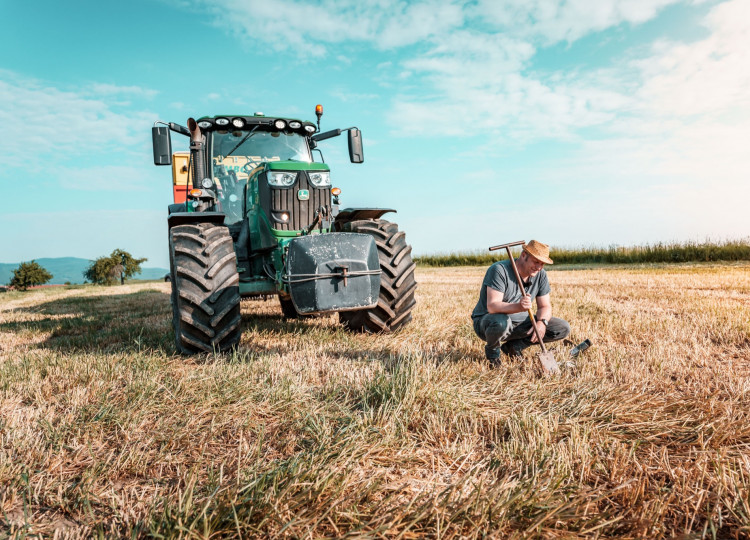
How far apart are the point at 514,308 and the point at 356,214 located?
2560 mm

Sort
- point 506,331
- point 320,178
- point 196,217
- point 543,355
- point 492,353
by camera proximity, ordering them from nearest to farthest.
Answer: point 543,355, point 506,331, point 492,353, point 196,217, point 320,178

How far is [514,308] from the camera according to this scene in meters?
3.51

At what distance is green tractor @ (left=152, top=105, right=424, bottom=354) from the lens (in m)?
3.95

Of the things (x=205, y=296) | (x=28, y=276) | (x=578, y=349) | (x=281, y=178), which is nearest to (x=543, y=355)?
(x=578, y=349)

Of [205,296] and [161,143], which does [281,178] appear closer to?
[161,143]

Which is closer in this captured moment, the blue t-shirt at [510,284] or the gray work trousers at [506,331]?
the gray work trousers at [506,331]

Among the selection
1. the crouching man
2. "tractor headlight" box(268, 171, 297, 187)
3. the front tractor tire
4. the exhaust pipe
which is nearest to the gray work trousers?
the crouching man

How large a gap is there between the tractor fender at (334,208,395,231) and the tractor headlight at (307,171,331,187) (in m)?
0.62

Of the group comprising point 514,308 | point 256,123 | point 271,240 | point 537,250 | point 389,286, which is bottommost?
point 514,308

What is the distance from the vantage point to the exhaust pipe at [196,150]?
4948 mm

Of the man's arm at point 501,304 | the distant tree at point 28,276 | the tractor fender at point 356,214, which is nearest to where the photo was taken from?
the man's arm at point 501,304

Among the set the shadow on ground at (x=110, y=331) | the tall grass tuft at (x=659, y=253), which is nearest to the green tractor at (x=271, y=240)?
the shadow on ground at (x=110, y=331)

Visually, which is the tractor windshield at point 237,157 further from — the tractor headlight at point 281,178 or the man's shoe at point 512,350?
the man's shoe at point 512,350

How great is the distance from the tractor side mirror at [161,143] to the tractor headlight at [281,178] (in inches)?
43.0
